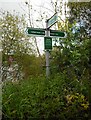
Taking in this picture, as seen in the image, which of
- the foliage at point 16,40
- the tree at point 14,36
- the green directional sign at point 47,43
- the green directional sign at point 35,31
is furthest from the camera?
the tree at point 14,36

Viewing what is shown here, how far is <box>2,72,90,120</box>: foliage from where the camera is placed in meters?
2.53

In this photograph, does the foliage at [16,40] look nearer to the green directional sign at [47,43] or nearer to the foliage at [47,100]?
the green directional sign at [47,43]

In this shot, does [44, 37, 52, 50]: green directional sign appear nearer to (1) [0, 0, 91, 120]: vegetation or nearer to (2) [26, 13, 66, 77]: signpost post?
(2) [26, 13, 66, 77]: signpost post

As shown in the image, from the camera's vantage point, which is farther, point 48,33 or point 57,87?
point 48,33

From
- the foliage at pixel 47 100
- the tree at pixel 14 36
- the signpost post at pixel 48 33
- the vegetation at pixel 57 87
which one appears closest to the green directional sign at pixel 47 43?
the signpost post at pixel 48 33

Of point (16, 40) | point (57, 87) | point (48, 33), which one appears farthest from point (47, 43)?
point (16, 40)

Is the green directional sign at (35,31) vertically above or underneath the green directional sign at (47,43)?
above

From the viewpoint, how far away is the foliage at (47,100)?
8.29 ft

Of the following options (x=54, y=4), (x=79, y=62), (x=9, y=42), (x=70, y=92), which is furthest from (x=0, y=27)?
(x=70, y=92)

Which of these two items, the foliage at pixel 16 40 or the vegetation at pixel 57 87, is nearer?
the vegetation at pixel 57 87

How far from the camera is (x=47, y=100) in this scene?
264 centimetres

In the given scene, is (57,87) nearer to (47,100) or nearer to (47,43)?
(47,100)

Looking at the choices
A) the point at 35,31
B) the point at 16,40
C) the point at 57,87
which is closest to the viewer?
the point at 57,87

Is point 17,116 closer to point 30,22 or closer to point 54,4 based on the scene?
point 54,4
